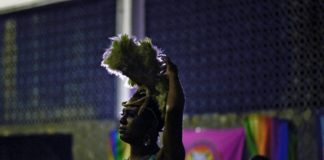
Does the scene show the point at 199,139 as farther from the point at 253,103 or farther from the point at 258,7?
the point at 258,7

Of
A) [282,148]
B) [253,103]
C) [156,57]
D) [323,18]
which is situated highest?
[323,18]

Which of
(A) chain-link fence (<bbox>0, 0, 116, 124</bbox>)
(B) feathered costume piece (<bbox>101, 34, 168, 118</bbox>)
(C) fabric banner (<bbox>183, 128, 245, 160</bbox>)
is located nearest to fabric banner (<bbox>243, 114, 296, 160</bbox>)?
(C) fabric banner (<bbox>183, 128, 245, 160</bbox>)

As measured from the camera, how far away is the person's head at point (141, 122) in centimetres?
301

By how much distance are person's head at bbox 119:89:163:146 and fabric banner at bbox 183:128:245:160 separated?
15.1ft

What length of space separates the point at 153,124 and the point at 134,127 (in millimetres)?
99

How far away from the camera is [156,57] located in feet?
10.3

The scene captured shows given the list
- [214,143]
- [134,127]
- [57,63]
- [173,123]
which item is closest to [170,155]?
[173,123]

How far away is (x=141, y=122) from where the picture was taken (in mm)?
3010

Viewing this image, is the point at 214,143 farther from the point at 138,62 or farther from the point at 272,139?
the point at 138,62

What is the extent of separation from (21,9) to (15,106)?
164 centimetres

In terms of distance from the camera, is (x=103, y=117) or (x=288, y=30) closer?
(x=288, y=30)

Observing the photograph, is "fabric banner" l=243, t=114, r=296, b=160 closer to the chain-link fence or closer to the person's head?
the chain-link fence

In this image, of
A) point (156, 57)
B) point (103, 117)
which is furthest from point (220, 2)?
point (156, 57)

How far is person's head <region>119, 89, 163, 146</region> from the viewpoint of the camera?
9.86 feet
